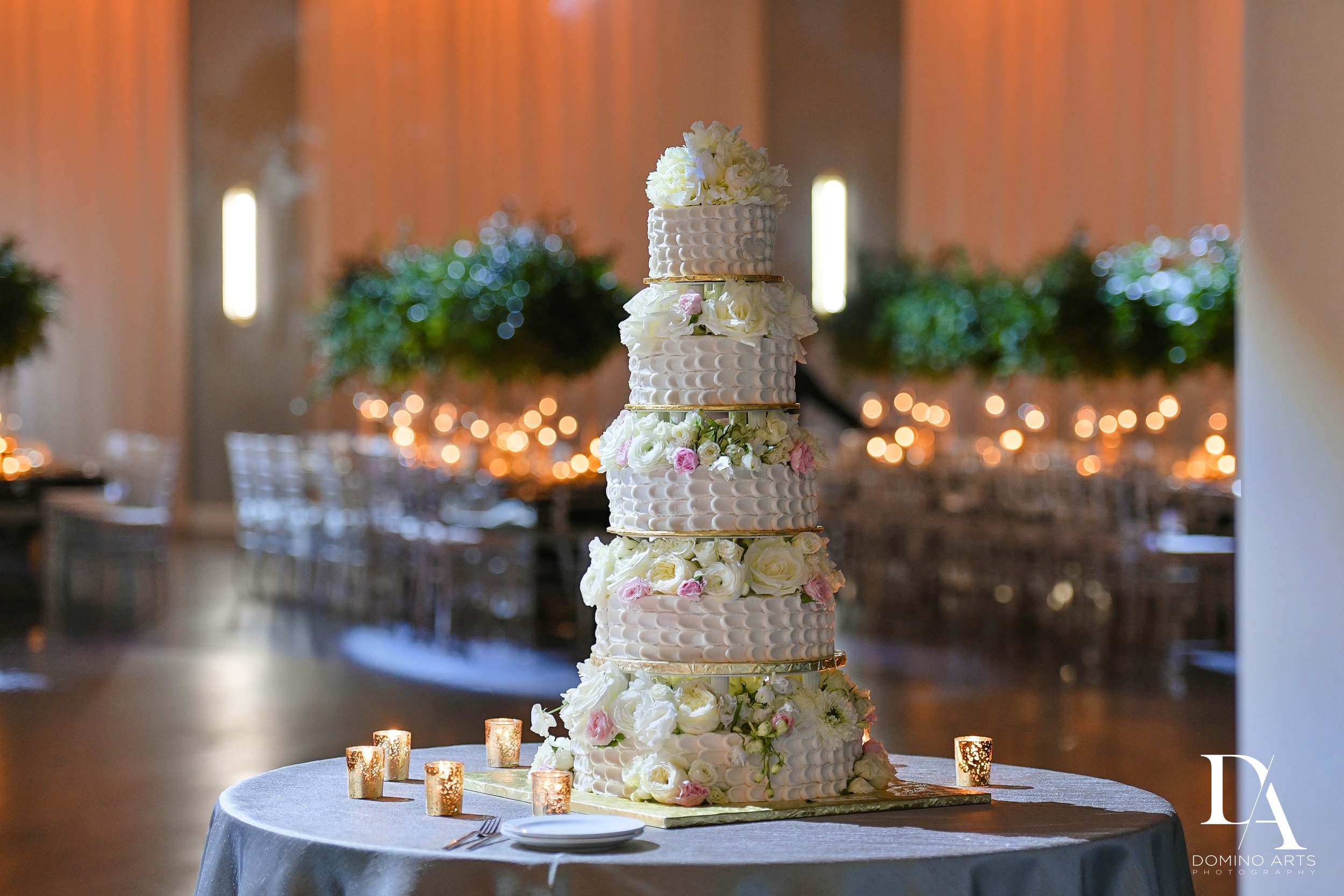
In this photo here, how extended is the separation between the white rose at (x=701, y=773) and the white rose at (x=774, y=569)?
0.34 m

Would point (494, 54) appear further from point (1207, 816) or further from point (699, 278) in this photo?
point (699, 278)

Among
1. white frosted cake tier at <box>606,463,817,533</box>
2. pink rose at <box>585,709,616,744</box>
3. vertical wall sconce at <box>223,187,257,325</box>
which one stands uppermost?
vertical wall sconce at <box>223,187,257,325</box>

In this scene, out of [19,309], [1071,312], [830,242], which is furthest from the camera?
[830,242]

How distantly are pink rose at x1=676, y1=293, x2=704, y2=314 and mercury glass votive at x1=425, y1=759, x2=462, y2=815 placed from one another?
950 mm

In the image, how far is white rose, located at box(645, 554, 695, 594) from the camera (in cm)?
316

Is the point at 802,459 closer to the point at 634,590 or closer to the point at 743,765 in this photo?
the point at 634,590

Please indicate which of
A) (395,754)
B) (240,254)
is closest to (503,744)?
(395,754)

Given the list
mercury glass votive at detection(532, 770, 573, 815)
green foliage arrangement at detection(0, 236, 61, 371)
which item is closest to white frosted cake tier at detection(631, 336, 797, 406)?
mercury glass votive at detection(532, 770, 573, 815)

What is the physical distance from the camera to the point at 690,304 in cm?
325

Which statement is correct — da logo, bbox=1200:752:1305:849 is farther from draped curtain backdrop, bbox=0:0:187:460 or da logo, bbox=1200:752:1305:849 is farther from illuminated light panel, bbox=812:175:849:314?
draped curtain backdrop, bbox=0:0:187:460

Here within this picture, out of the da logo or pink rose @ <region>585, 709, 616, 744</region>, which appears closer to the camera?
pink rose @ <region>585, 709, 616, 744</region>

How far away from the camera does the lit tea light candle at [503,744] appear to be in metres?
3.55

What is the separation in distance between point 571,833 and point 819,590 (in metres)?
0.73

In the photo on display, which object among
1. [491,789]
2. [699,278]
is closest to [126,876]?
[491,789]
